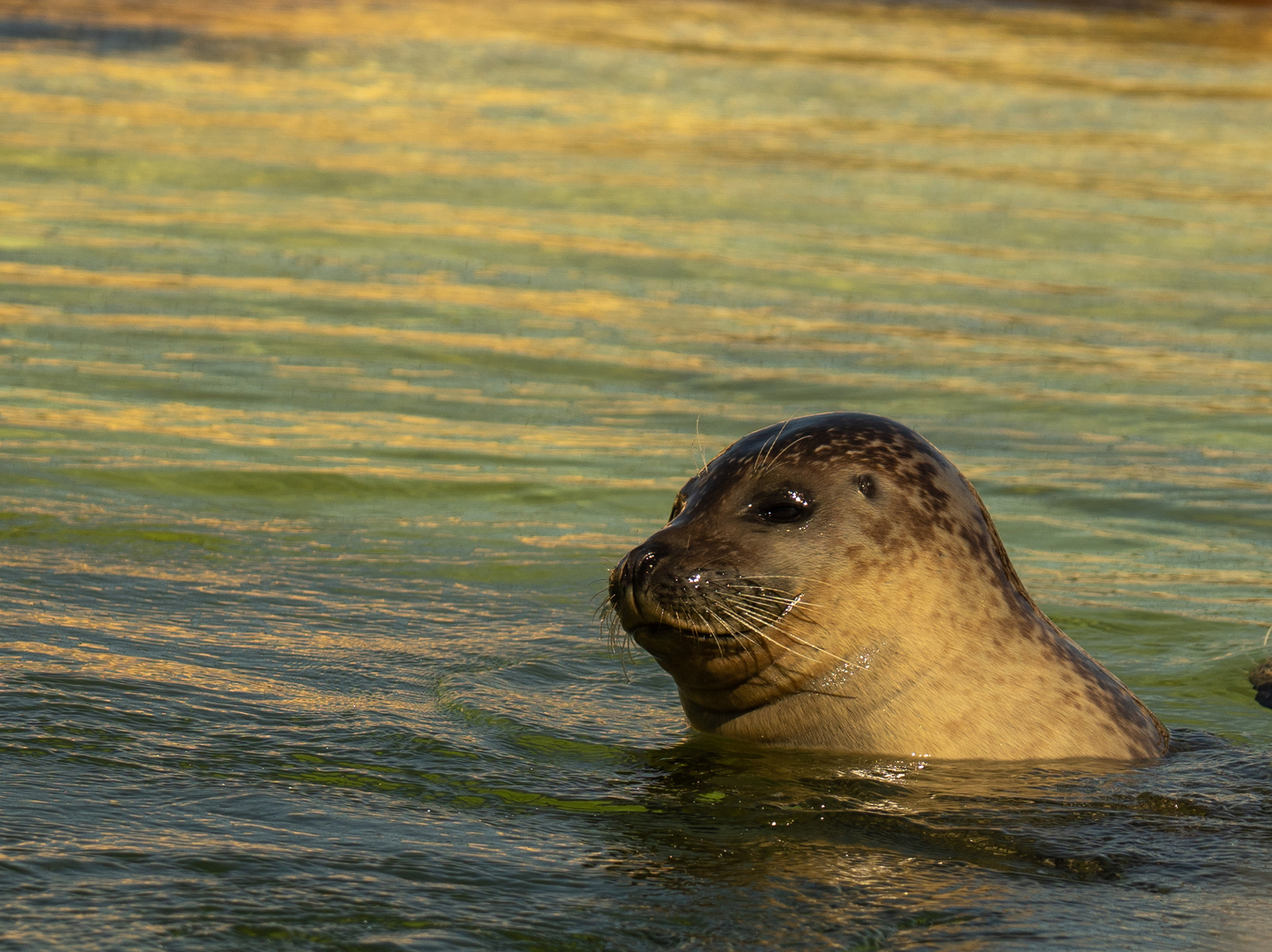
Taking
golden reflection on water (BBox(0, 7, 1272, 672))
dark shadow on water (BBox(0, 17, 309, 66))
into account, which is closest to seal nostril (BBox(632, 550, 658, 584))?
golden reflection on water (BBox(0, 7, 1272, 672))

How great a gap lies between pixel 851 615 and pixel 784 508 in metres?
0.32

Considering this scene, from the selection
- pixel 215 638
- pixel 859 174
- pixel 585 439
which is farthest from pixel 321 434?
pixel 859 174

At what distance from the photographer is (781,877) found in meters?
4.33

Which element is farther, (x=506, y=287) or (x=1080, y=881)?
(x=506, y=287)

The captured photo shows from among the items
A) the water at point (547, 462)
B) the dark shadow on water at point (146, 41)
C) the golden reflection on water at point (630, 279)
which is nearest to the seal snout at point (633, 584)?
the water at point (547, 462)

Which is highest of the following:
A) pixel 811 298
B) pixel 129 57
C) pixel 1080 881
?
pixel 129 57

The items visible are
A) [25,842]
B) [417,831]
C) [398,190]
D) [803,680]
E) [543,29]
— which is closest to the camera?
[25,842]

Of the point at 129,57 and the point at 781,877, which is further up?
the point at 129,57

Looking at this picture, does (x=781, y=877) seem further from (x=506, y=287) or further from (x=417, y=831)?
(x=506, y=287)

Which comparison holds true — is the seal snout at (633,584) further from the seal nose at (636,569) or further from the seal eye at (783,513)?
the seal eye at (783,513)

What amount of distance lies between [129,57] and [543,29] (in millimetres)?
7432

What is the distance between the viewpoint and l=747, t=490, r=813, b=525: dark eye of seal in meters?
5.23

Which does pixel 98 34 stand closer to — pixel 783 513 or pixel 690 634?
pixel 783 513

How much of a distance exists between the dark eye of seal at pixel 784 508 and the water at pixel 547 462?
0.60m
